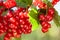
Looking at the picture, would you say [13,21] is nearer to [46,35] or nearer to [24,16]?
[24,16]

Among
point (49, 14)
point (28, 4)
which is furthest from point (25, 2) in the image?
point (49, 14)

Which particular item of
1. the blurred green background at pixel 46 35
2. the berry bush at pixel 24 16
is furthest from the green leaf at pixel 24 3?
the blurred green background at pixel 46 35

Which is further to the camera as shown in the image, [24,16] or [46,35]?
[46,35]

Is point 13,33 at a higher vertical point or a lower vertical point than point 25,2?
lower

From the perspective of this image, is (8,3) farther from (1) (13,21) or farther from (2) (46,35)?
(2) (46,35)

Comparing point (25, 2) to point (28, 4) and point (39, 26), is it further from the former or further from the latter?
point (39, 26)

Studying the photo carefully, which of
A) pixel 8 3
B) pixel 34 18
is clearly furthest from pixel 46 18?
pixel 8 3

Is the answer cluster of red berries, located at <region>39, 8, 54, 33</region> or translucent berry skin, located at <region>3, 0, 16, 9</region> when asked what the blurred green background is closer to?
cluster of red berries, located at <region>39, 8, 54, 33</region>

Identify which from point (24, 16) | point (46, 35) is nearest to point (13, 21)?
point (24, 16)
